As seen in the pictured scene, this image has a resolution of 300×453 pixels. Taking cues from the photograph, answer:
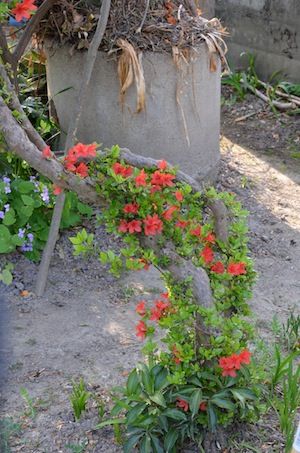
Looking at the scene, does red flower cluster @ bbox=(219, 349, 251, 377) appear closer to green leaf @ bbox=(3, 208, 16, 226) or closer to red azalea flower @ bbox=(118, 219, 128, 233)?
red azalea flower @ bbox=(118, 219, 128, 233)

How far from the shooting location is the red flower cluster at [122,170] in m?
2.62

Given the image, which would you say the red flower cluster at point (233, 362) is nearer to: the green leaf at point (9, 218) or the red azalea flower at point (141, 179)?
the red azalea flower at point (141, 179)

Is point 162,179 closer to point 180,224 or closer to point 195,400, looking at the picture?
point 180,224

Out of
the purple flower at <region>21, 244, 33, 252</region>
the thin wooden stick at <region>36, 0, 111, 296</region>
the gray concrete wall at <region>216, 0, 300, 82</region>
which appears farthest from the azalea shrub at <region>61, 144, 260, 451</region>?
the gray concrete wall at <region>216, 0, 300, 82</region>

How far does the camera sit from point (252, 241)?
15.8ft

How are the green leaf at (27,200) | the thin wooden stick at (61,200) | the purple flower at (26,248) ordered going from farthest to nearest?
1. the purple flower at (26,248)
2. the green leaf at (27,200)
3. the thin wooden stick at (61,200)

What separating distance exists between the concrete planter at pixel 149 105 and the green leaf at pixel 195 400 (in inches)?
91.8

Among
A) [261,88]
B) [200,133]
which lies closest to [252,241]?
[200,133]

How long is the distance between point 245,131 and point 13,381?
3.82 metres

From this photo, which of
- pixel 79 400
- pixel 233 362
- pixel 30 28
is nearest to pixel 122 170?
pixel 233 362

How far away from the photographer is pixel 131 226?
8.55 feet

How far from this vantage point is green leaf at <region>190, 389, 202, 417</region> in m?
2.64

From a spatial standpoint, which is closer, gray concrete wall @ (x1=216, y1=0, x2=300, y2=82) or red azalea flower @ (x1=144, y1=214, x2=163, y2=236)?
red azalea flower @ (x1=144, y1=214, x2=163, y2=236)

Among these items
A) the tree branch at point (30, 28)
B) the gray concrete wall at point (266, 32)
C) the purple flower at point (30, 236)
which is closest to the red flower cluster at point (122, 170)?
the purple flower at point (30, 236)
